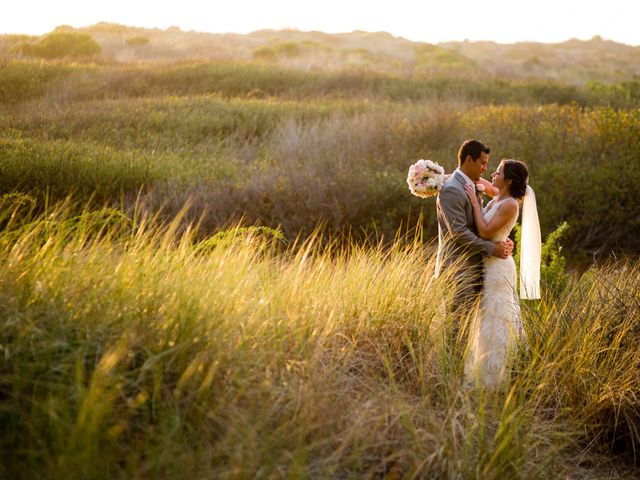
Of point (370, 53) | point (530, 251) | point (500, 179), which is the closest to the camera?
point (500, 179)

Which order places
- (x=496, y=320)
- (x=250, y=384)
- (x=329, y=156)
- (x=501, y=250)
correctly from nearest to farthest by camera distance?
1. (x=250, y=384)
2. (x=496, y=320)
3. (x=501, y=250)
4. (x=329, y=156)

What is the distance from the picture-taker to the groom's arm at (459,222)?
5223 mm

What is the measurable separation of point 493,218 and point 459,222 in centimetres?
33

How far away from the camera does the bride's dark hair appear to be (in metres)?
5.36

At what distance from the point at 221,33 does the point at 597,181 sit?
5094 centimetres

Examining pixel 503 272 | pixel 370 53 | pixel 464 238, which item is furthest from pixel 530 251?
pixel 370 53

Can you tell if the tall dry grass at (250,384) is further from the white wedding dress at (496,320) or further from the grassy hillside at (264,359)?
the white wedding dress at (496,320)

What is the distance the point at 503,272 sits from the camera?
5.39 meters

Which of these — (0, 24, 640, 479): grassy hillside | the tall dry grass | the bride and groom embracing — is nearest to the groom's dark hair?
the bride and groom embracing

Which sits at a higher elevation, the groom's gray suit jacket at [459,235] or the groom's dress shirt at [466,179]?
the groom's dress shirt at [466,179]

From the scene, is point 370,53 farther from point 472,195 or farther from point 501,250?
point 501,250

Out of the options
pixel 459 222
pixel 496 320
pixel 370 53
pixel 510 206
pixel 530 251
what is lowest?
pixel 496 320

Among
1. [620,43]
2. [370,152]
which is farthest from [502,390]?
[620,43]

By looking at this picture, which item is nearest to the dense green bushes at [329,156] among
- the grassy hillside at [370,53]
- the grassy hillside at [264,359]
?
the grassy hillside at [264,359]
